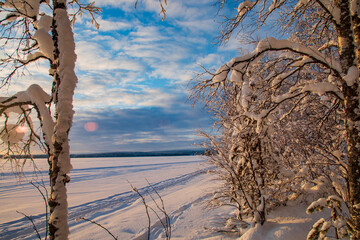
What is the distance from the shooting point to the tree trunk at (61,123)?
8.89 feet

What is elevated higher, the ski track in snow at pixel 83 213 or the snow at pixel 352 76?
the snow at pixel 352 76

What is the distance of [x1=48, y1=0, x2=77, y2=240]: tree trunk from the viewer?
8.89 ft

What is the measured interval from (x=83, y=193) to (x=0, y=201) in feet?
13.8

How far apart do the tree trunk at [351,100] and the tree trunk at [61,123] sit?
4056mm

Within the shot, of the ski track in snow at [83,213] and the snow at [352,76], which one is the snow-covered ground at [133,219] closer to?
the ski track in snow at [83,213]

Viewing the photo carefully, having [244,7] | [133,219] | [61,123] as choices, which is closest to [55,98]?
[61,123]

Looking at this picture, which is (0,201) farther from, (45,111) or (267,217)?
(267,217)

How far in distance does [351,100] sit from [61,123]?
4.19 meters

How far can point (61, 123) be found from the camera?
278 centimetres

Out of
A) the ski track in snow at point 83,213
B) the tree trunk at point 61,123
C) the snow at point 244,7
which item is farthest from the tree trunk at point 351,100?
the tree trunk at point 61,123

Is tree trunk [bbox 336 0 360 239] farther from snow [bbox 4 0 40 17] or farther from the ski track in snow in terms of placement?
snow [bbox 4 0 40 17]

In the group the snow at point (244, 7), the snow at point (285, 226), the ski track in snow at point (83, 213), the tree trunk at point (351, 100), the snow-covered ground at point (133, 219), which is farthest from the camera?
the ski track in snow at point (83, 213)

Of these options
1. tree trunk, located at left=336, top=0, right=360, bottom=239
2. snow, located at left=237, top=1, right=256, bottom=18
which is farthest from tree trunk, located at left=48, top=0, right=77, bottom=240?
tree trunk, located at left=336, top=0, right=360, bottom=239

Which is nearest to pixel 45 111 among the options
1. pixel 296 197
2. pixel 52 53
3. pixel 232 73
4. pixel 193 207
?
pixel 52 53
